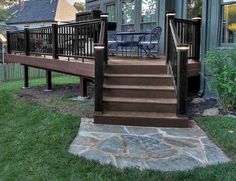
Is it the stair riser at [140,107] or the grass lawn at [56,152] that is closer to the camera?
the grass lawn at [56,152]

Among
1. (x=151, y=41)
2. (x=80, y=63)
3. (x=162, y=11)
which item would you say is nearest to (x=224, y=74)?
(x=151, y=41)

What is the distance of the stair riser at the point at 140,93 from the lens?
6062 millimetres

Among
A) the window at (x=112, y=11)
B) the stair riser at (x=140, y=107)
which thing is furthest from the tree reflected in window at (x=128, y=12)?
the stair riser at (x=140, y=107)

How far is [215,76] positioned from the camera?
6188 mm

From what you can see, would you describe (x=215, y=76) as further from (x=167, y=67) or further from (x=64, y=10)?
(x=64, y=10)

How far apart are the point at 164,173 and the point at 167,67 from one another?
3.17 meters

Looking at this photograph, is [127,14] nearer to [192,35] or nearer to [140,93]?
[192,35]

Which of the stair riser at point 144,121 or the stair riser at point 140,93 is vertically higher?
the stair riser at point 140,93

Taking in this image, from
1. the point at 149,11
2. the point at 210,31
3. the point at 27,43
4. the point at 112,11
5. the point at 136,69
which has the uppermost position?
the point at 112,11

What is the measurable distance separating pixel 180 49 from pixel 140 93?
1182mm

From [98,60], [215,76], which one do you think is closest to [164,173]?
[98,60]

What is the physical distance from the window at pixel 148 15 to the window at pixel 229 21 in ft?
9.57

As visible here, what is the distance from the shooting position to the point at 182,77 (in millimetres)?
5508

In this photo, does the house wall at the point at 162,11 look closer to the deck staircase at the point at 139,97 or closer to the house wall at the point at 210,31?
the house wall at the point at 210,31
